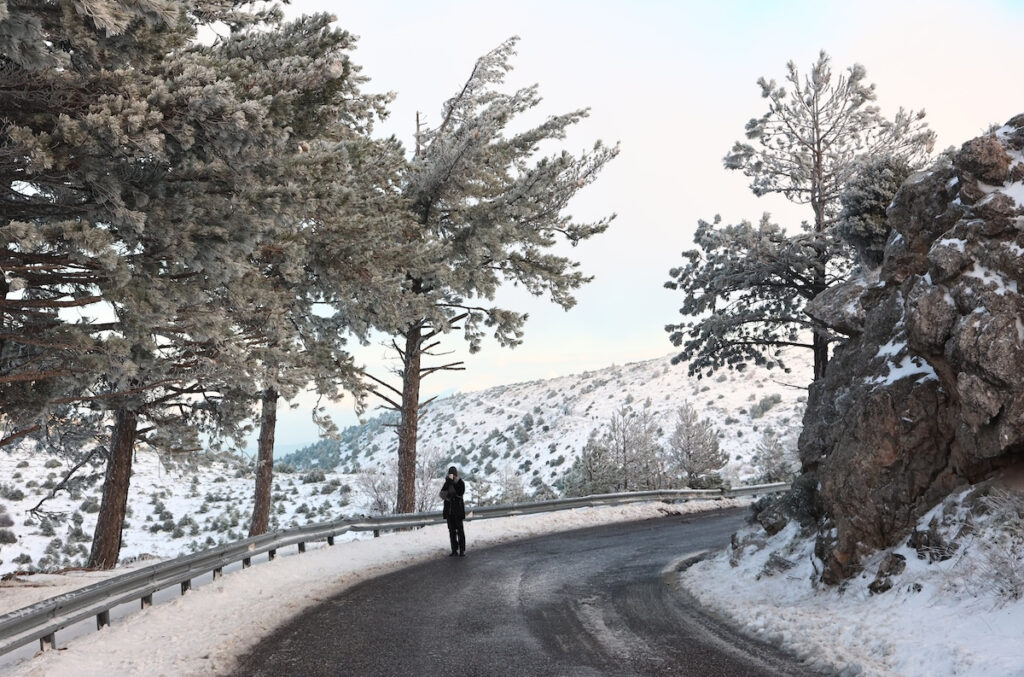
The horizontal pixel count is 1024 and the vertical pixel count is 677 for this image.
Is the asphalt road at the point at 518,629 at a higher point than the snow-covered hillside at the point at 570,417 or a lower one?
lower

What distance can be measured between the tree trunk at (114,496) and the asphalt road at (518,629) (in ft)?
21.4

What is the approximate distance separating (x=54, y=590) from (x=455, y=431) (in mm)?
57376

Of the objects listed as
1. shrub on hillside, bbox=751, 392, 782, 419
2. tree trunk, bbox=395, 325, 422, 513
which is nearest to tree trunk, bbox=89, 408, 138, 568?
tree trunk, bbox=395, 325, 422, 513

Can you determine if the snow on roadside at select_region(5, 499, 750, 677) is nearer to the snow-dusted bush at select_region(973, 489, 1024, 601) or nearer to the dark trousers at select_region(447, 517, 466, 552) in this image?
the dark trousers at select_region(447, 517, 466, 552)

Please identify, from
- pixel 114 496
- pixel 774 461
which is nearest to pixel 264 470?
pixel 114 496

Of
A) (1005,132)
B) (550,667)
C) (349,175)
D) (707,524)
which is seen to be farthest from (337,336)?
(1005,132)

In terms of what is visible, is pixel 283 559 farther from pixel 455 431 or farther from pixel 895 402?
pixel 455 431

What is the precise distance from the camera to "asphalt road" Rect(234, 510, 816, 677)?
19.9 feet

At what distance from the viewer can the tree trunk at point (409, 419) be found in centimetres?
1764

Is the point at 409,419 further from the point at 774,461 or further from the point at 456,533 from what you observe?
the point at 774,461

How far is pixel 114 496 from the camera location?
1348cm

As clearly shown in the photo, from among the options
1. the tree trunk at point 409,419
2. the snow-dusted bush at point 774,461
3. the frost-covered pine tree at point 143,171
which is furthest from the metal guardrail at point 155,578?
the snow-dusted bush at point 774,461

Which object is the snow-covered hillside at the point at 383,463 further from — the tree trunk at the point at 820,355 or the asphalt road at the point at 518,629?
the tree trunk at the point at 820,355

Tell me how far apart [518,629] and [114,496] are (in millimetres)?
10246
